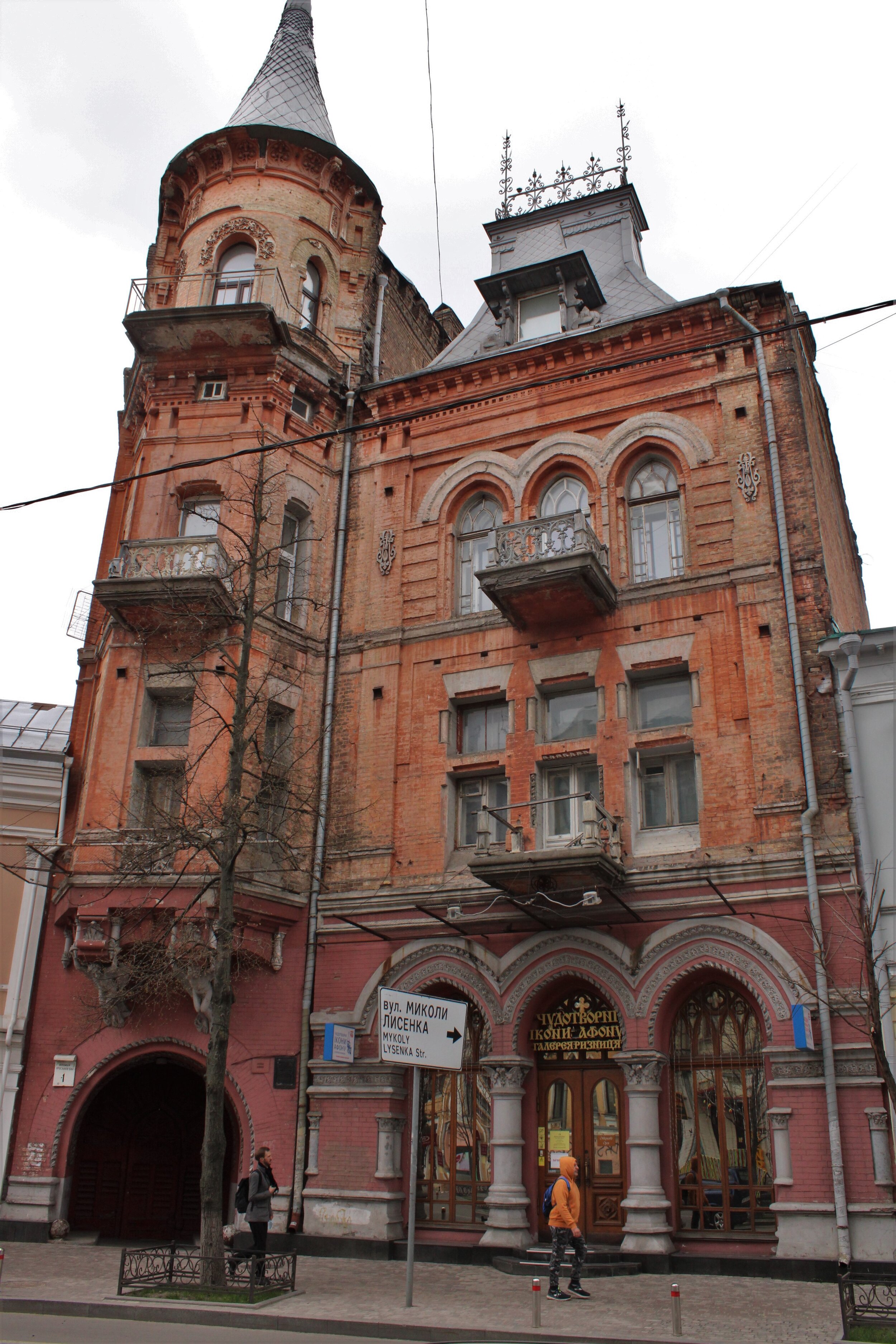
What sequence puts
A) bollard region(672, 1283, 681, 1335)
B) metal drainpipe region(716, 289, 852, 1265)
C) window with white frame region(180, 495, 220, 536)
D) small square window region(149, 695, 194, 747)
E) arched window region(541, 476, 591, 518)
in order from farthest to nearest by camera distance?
1. window with white frame region(180, 495, 220, 536)
2. arched window region(541, 476, 591, 518)
3. small square window region(149, 695, 194, 747)
4. metal drainpipe region(716, 289, 852, 1265)
5. bollard region(672, 1283, 681, 1335)

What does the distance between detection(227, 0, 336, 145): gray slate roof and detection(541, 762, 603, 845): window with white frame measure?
615 inches

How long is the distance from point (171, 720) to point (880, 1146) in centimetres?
1356

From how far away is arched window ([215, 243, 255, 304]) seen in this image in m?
24.0

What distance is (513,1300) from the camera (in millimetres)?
13336

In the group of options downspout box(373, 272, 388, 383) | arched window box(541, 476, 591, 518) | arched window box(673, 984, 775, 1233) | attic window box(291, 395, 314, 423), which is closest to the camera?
arched window box(673, 984, 775, 1233)

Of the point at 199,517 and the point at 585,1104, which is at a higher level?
the point at 199,517

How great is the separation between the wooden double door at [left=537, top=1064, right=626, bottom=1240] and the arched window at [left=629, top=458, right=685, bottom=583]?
333 inches

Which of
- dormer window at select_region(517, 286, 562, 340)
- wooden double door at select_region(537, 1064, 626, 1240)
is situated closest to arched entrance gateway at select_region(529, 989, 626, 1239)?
wooden double door at select_region(537, 1064, 626, 1240)

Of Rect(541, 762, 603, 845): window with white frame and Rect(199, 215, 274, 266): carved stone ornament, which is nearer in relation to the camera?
Rect(541, 762, 603, 845): window with white frame

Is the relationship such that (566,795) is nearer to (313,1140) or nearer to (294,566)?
(313,1140)

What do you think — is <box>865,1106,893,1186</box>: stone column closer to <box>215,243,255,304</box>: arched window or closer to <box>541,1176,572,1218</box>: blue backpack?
<box>541,1176,572,1218</box>: blue backpack

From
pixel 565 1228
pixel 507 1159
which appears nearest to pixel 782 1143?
pixel 565 1228

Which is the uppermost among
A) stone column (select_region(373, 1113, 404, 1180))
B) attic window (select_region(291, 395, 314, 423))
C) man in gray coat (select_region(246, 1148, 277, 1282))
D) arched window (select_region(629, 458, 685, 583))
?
attic window (select_region(291, 395, 314, 423))

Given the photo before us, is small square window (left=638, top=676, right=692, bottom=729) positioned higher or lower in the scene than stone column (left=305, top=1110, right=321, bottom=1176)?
higher
